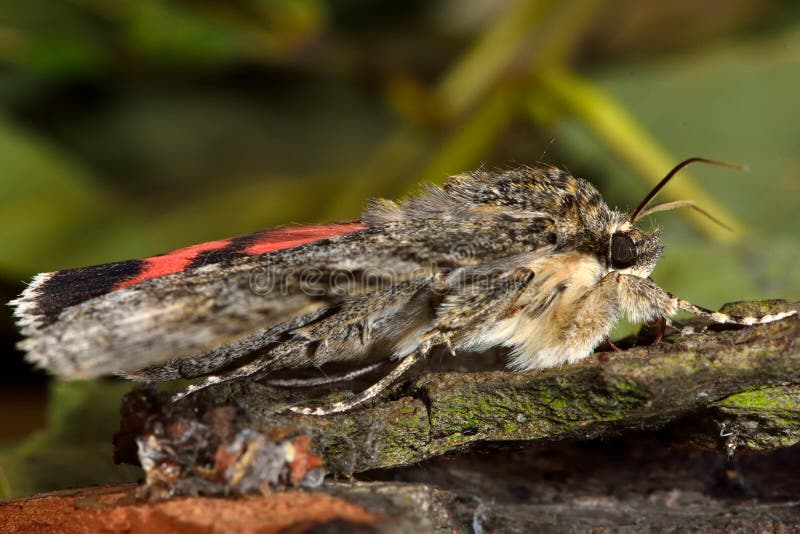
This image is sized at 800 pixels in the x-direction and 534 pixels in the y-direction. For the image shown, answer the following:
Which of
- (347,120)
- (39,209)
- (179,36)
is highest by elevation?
(347,120)

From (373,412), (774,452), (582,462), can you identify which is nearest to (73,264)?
(373,412)

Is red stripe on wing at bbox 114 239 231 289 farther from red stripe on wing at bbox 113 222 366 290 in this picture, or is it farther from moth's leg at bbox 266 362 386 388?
moth's leg at bbox 266 362 386 388

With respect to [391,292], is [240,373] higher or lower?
lower

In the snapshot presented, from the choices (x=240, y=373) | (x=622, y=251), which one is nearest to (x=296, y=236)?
(x=240, y=373)

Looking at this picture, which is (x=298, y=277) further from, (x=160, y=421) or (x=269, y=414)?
(x=160, y=421)

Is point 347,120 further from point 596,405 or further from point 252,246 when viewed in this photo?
point 596,405

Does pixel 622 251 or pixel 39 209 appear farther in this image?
pixel 39 209
